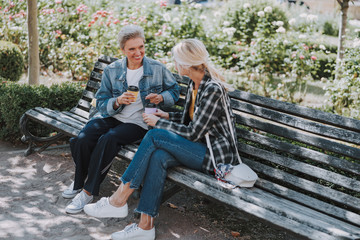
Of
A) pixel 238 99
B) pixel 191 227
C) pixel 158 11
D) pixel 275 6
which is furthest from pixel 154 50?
pixel 275 6

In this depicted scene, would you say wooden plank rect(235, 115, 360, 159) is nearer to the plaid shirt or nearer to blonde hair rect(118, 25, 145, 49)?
the plaid shirt

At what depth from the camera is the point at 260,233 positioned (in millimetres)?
3406

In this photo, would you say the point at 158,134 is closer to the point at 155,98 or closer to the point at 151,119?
the point at 151,119

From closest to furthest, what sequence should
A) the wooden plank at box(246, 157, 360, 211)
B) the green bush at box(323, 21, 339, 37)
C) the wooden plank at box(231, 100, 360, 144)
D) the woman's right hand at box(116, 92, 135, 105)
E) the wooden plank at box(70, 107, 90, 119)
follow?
the wooden plank at box(246, 157, 360, 211) → the wooden plank at box(231, 100, 360, 144) → the woman's right hand at box(116, 92, 135, 105) → the wooden plank at box(70, 107, 90, 119) → the green bush at box(323, 21, 339, 37)

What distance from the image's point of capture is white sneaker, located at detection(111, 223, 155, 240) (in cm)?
305

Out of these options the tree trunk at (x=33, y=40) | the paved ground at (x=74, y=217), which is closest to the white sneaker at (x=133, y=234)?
the paved ground at (x=74, y=217)

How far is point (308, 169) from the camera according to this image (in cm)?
306

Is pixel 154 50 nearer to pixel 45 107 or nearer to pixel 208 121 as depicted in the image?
pixel 45 107

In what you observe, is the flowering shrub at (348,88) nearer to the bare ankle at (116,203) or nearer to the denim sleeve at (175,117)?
the denim sleeve at (175,117)

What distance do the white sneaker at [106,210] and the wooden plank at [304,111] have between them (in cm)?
128

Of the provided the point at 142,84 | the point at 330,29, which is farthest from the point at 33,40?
the point at 330,29

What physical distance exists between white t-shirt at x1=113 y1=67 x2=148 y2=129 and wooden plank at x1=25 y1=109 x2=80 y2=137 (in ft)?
1.47

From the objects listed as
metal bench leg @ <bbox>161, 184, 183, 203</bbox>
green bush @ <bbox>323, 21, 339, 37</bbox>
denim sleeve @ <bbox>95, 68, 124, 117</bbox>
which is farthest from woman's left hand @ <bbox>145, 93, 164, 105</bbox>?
green bush @ <bbox>323, 21, 339, 37</bbox>

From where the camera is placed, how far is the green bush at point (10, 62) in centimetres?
704
